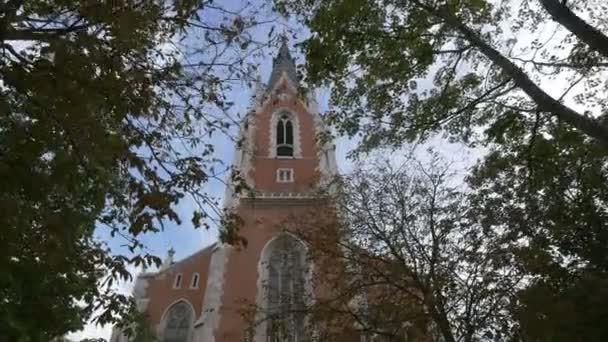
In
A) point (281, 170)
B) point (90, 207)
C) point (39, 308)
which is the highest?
point (281, 170)

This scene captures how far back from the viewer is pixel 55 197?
5.27 meters

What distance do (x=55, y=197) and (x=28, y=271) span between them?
104 centimetres

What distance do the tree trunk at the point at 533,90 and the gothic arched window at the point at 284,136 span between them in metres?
17.8

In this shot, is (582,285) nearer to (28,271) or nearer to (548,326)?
(548,326)

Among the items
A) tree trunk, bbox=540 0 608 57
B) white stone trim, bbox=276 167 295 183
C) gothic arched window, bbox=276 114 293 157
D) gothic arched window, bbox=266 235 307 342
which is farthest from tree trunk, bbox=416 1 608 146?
gothic arched window, bbox=276 114 293 157

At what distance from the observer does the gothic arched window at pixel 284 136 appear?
84.5 feet

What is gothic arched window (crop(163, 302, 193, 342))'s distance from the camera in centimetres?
1908

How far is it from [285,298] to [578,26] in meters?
8.75

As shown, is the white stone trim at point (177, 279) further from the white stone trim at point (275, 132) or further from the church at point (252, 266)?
the white stone trim at point (275, 132)

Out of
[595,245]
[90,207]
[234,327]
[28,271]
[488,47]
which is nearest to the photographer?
[28,271]

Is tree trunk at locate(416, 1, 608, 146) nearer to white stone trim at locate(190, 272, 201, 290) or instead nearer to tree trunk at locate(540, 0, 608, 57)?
tree trunk at locate(540, 0, 608, 57)

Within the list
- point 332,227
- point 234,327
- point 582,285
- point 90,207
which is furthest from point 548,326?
point 234,327

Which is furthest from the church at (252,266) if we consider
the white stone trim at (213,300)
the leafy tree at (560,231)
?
the leafy tree at (560,231)

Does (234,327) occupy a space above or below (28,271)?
above
